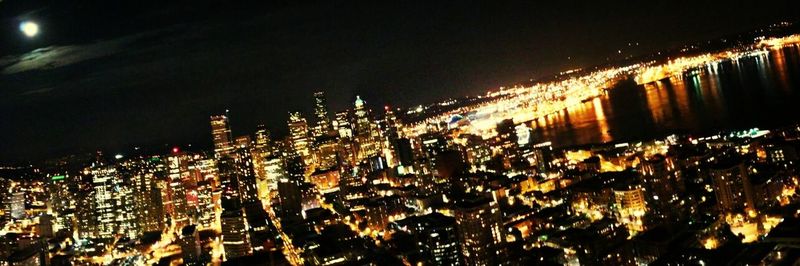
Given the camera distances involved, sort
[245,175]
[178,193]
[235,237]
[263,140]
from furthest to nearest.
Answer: [263,140], [245,175], [178,193], [235,237]

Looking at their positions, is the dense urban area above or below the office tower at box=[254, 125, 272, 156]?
below

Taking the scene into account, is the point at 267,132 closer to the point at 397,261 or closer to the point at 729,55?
the point at 397,261

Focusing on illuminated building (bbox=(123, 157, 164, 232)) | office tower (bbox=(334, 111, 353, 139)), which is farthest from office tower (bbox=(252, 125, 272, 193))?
illuminated building (bbox=(123, 157, 164, 232))

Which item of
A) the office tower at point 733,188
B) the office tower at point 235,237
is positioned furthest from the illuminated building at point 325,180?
the office tower at point 733,188

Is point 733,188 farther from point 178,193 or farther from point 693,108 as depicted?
point 178,193

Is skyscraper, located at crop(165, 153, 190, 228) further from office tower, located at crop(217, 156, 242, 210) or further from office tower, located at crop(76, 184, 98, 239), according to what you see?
office tower, located at crop(76, 184, 98, 239)

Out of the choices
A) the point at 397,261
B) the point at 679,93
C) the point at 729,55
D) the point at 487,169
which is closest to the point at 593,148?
the point at 487,169

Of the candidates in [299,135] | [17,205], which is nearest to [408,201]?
[17,205]
